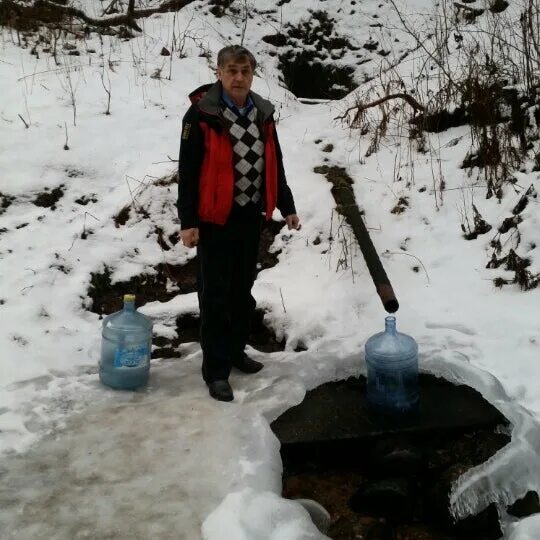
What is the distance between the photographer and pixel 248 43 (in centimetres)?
815

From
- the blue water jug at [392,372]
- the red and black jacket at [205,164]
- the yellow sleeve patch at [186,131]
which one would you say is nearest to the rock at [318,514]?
the blue water jug at [392,372]

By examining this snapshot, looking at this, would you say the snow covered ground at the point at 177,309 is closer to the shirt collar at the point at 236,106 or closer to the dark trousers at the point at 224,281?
the dark trousers at the point at 224,281

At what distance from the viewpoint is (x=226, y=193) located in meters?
2.89

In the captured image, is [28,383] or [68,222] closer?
[28,383]

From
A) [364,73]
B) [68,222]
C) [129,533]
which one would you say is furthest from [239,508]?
[364,73]

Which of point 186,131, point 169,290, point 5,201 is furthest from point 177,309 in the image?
point 5,201

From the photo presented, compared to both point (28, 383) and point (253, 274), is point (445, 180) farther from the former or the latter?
point (28, 383)

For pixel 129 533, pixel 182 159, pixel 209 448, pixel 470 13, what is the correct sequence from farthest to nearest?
pixel 470 13
pixel 182 159
pixel 209 448
pixel 129 533

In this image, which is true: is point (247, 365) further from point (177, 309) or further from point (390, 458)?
point (390, 458)

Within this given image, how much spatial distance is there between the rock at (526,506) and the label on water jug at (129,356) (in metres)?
2.04

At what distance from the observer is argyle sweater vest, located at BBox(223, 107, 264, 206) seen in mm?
2922

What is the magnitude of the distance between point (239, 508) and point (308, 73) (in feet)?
23.2

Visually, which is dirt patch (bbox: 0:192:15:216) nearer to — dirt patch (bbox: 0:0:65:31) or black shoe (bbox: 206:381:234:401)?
black shoe (bbox: 206:381:234:401)

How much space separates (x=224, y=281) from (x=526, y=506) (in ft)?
5.93
